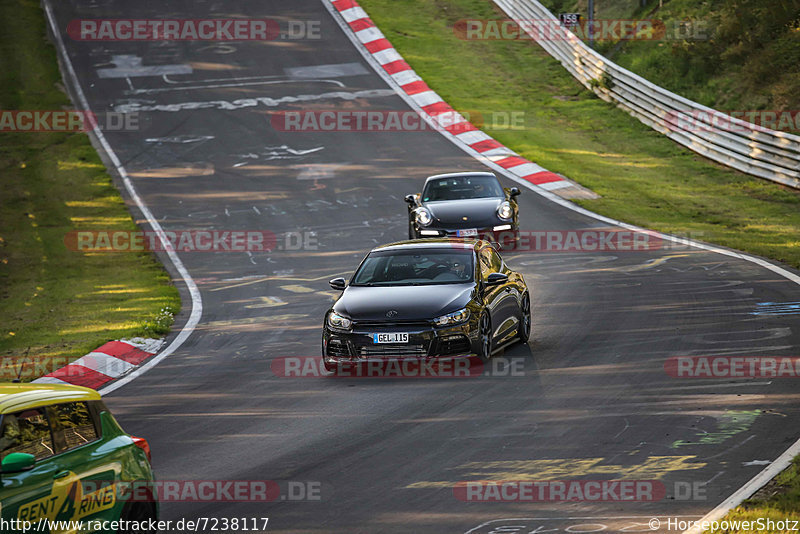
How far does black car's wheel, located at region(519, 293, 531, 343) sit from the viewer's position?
45.6 ft

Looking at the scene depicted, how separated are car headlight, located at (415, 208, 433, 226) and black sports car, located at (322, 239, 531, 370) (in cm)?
604

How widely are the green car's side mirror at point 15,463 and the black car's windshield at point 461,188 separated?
1625cm

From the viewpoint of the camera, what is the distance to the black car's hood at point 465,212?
→ 20453 millimetres

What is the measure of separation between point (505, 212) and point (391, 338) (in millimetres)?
8855

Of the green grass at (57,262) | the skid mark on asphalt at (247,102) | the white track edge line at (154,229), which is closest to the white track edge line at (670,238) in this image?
the skid mark on asphalt at (247,102)

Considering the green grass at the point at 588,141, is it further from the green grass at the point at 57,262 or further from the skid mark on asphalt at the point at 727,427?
Answer: the green grass at the point at 57,262

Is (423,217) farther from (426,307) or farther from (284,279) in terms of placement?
(426,307)

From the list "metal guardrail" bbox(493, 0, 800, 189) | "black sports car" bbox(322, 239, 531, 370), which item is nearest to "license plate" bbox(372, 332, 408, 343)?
"black sports car" bbox(322, 239, 531, 370)

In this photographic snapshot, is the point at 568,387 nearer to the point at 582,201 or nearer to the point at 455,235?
the point at 455,235

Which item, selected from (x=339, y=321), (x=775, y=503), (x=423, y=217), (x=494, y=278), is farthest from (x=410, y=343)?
Answer: (x=423, y=217)

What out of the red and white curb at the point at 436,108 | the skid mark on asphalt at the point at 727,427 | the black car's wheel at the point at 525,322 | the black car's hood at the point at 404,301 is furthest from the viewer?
the red and white curb at the point at 436,108

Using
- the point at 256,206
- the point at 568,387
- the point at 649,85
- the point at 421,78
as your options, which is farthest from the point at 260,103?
the point at 568,387

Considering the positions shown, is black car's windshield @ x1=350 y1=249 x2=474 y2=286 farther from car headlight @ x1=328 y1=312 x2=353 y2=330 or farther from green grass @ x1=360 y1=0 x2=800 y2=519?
green grass @ x1=360 y1=0 x2=800 y2=519

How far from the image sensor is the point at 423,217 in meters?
20.7
